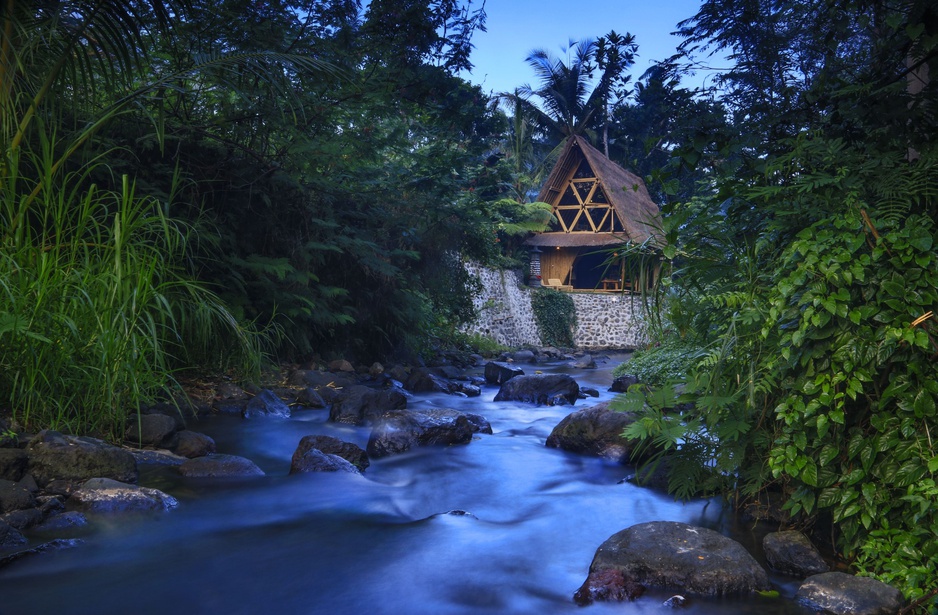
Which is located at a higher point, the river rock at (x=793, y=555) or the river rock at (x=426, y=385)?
the river rock at (x=793, y=555)

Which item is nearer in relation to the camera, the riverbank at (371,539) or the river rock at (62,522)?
the riverbank at (371,539)

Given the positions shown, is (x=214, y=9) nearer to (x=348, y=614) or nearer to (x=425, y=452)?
(x=425, y=452)

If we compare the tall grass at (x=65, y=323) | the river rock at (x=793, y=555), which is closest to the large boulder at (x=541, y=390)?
the tall grass at (x=65, y=323)

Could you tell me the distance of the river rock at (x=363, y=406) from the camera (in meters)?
6.96

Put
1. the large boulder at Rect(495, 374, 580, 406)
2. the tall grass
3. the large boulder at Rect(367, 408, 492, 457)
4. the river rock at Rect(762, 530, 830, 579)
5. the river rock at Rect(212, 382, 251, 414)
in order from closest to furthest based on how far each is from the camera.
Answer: the river rock at Rect(762, 530, 830, 579) < the tall grass < the large boulder at Rect(367, 408, 492, 457) < the river rock at Rect(212, 382, 251, 414) < the large boulder at Rect(495, 374, 580, 406)

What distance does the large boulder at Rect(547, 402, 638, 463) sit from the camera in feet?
18.6

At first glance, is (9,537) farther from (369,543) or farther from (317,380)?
(317,380)

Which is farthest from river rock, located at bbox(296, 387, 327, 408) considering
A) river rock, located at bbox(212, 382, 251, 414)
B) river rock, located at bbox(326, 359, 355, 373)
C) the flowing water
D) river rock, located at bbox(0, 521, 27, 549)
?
river rock, located at bbox(0, 521, 27, 549)

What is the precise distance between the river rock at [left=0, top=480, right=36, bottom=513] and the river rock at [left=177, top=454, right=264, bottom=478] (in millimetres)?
1089

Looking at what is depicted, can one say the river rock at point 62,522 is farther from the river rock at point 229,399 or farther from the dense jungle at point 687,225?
the river rock at point 229,399

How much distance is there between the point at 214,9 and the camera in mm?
6598

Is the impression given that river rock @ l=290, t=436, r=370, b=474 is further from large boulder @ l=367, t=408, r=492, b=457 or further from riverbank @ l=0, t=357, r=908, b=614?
large boulder @ l=367, t=408, r=492, b=457

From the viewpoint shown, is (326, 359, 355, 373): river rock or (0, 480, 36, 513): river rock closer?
(0, 480, 36, 513): river rock

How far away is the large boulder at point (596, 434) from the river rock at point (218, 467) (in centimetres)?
270
